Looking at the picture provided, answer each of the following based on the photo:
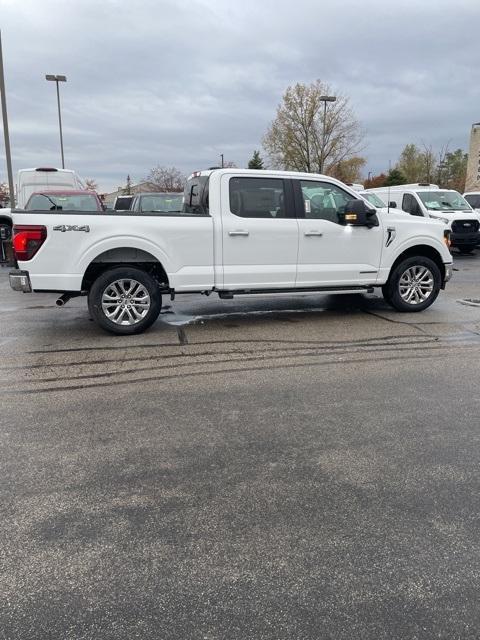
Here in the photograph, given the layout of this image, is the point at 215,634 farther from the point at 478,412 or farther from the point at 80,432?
the point at 478,412

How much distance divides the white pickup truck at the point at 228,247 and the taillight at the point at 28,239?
0.01 metres

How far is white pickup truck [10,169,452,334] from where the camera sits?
632cm

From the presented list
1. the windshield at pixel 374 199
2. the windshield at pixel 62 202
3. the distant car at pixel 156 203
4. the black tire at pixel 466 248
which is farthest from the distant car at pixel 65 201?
the black tire at pixel 466 248

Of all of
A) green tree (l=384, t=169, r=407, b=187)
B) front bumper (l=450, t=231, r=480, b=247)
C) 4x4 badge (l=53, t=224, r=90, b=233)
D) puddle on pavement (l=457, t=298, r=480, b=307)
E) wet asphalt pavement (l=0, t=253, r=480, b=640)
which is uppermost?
green tree (l=384, t=169, r=407, b=187)

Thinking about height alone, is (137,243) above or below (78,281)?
above

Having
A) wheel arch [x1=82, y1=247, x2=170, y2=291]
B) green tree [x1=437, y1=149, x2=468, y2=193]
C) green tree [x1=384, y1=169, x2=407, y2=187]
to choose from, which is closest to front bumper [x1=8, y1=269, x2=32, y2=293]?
wheel arch [x1=82, y1=247, x2=170, y2=291]

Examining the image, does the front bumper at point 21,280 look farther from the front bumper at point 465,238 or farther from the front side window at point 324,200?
the front bumper at point 465,238

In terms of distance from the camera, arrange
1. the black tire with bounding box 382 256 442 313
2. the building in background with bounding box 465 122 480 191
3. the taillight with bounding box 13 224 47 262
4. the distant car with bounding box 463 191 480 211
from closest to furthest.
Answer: the taillight with bounding box 13 224 47 262
the black tire with bounding box 382 256 442 313
the distant car with bounding box 463 191 480 211
the building in background with bounding box 465 122 480 191

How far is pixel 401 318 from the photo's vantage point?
7816mm

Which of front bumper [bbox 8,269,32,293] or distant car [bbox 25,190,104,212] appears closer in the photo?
front bumper [bbox 8,269,32,293]

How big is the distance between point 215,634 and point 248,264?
529 cm

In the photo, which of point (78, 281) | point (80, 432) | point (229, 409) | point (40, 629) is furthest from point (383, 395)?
point (78, 281)

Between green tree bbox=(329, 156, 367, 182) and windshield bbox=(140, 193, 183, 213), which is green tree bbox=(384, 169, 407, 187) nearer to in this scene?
green tree bbox=(329, 156, 367, 182)

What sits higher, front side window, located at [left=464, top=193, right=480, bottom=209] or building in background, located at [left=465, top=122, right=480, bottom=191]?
building in background, located at [left=465, top=122, right=480, bottom=191]
